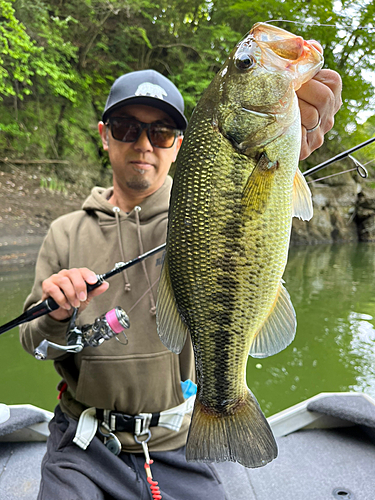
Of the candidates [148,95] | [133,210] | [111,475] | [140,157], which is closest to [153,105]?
[148,95]

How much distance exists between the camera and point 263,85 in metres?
1.01

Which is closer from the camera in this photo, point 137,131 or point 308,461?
point 137,131

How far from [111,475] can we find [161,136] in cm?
166

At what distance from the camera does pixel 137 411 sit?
6.02 feet

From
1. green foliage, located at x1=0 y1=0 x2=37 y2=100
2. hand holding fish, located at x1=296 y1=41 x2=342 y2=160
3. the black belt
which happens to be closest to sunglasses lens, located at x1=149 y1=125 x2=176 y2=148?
hand holding fish, located at x1=296 y1=41 x2=342 y2=160

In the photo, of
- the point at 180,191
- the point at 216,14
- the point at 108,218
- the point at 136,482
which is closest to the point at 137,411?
the point at 136,482

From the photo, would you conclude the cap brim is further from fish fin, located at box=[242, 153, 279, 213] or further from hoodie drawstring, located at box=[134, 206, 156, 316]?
fish fin, located at box=[242, 153, 279, 213]

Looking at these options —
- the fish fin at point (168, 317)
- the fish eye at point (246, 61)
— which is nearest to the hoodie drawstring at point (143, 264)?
the fish fin at point (168, 317)

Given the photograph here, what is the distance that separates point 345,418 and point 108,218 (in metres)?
2.02

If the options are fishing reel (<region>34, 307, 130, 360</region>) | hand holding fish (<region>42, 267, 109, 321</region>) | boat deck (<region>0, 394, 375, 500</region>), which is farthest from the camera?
boat deck (<region>0, 394, 375, 500</region>)

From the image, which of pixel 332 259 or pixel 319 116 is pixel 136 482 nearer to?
pixel 319 116

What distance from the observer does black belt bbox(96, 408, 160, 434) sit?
5.93 feet

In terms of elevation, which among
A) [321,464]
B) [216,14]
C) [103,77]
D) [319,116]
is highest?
[216,14]

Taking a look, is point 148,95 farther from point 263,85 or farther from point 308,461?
point 308,461
